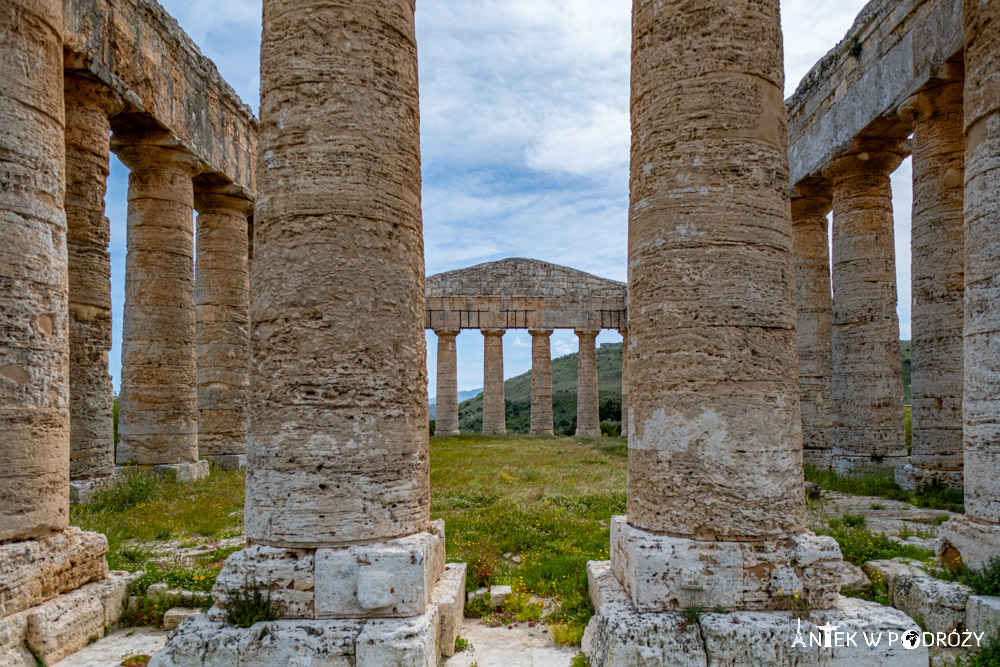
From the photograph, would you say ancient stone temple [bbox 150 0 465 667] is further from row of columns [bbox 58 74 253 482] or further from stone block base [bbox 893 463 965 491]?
stone block base [bbox 893 463 965 491]

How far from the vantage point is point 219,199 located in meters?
17.1

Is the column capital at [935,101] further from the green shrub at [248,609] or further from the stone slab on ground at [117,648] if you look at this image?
the stone slab on ground at [117,648]

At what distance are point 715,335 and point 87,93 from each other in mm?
10738

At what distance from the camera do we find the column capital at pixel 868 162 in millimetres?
14328

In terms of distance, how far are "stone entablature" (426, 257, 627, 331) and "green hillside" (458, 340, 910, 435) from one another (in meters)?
9.79

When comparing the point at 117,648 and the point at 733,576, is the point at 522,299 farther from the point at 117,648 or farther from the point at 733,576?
the point at 733,576

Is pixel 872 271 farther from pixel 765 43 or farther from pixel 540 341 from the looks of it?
pixel 540 341

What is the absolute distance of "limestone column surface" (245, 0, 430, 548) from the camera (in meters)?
5.43

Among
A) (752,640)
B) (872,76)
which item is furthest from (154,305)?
(872,76)

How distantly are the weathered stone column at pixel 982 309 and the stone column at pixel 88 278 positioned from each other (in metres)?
12.0

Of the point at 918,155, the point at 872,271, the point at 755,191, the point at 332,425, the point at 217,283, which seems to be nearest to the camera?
the point at 332,425

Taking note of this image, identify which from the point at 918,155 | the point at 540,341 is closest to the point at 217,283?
the point at 918,155

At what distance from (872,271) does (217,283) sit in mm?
14697

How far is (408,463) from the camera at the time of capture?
5.71 metres
